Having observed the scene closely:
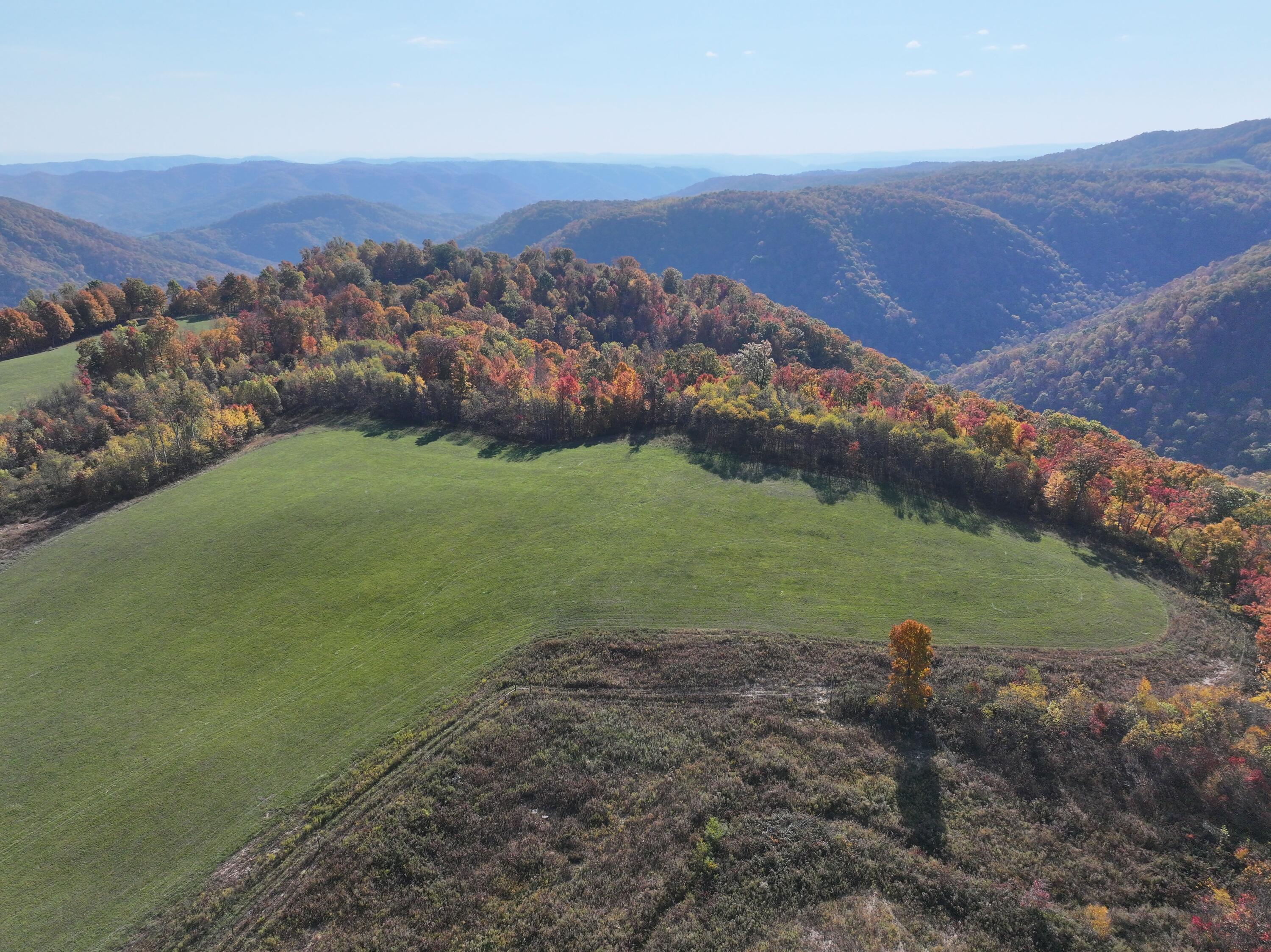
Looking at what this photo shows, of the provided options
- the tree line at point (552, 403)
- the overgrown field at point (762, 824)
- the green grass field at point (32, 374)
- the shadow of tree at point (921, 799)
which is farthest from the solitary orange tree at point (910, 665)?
the green grass field at point (32, 374)

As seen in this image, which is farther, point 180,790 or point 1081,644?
point 1081,644

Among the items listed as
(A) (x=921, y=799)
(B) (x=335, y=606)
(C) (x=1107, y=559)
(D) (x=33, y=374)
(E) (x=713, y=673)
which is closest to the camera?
(A) (x=921, y=799)

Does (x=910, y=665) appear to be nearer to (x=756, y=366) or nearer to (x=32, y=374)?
(x=756, y=366)

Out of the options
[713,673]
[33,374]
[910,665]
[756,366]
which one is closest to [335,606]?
[713,673]

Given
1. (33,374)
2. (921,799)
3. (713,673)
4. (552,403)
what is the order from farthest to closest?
(33,374) < (552,403) < (713,673) < (921,799)

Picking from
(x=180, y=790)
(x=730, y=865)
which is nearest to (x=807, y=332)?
(x=730, y=865)

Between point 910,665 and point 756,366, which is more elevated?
point 756,366

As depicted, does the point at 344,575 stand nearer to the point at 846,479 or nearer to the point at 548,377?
the point at 548,377
